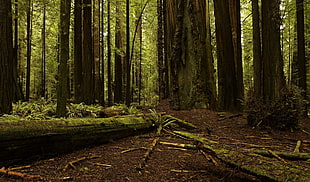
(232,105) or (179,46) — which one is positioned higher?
(179,46)

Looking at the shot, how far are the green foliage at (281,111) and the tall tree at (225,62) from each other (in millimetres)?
2330

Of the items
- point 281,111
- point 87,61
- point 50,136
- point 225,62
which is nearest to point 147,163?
point 50,136

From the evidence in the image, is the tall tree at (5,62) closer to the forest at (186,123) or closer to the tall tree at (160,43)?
the forest at (186,123)

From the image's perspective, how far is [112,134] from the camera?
4066 millimetres

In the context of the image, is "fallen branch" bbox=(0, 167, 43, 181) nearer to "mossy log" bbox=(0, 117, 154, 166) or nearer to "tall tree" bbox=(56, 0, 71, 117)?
"mossy log" bbox=(0, 117, 154, 166)

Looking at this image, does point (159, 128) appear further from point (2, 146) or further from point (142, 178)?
point (2, 146)

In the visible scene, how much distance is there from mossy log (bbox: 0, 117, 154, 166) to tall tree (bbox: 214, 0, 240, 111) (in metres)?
4.59

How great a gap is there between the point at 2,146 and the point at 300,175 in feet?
10.4

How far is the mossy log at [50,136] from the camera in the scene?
8.69 ft

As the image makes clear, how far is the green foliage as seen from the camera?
4891 millimetres

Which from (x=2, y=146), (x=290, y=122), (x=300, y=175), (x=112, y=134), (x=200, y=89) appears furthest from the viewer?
(x=200, y=89)

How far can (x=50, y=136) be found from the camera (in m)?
2.99

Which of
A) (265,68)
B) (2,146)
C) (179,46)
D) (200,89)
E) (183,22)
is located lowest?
(2,146)

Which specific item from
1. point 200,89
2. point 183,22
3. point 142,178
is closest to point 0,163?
point 142,178
